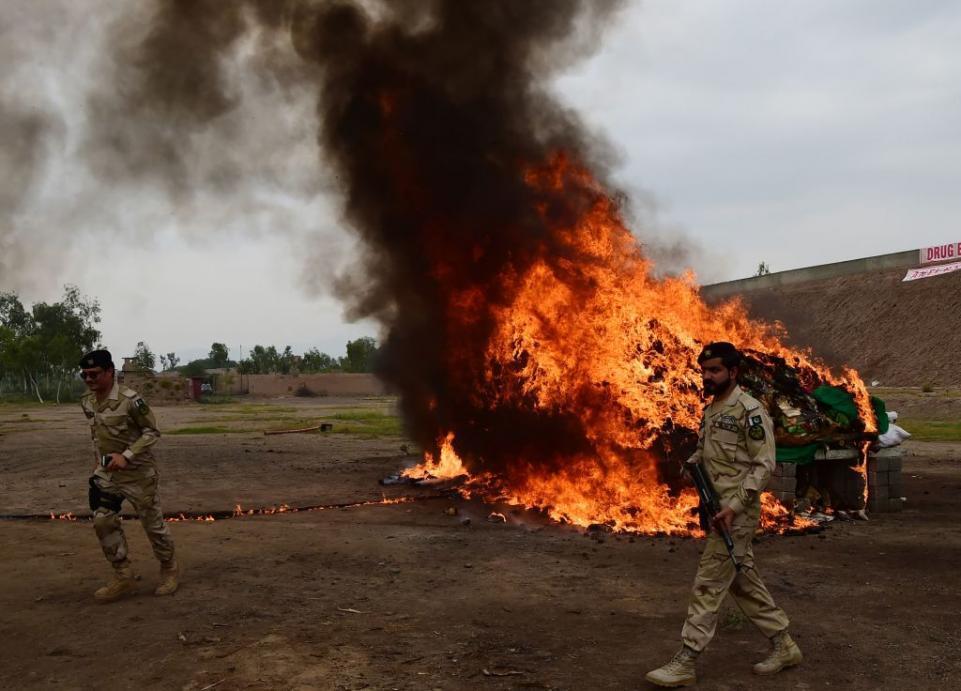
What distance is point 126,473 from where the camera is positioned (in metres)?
6.68

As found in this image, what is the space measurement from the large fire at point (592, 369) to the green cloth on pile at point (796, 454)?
0.66 metres

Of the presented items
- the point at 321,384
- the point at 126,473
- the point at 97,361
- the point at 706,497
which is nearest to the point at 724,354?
the point at 706,497

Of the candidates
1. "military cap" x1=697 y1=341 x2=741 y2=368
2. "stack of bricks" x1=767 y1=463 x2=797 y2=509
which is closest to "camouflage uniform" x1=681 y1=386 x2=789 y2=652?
"military cap" x1=697 y1=341 x2=741 y2=368

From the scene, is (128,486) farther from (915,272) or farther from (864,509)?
(915,272)

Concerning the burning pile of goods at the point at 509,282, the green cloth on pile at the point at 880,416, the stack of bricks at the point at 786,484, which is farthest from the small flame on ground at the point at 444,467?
the green cloth on pile at the point at 880,416

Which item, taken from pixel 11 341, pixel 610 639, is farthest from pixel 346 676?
pixel 11 341

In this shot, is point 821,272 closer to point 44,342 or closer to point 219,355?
point 44,342

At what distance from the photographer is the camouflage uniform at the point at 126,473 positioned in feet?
21.4

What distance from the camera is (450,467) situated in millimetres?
14047

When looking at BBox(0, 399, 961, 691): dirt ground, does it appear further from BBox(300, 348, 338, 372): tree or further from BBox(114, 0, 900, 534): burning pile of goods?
BBox(300, 348, 338, 372): tree

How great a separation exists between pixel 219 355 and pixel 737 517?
430 feet

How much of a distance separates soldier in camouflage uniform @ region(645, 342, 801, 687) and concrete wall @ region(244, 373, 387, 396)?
6952cm

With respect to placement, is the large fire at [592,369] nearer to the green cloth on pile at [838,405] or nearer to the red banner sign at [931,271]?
the green cloth on pile at [838,405]

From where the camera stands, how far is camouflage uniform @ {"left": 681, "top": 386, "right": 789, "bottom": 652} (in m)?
4.74
